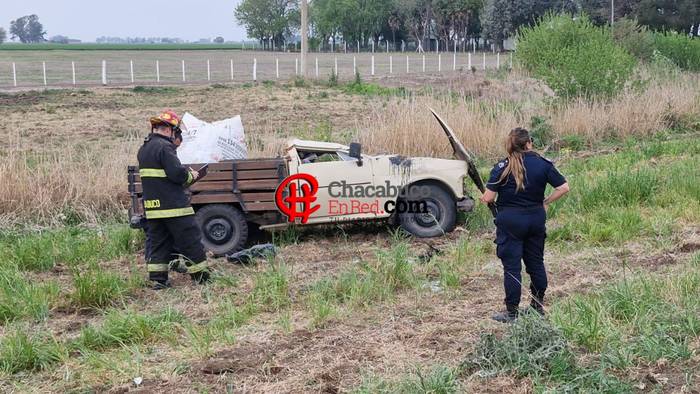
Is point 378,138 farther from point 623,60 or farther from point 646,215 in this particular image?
point 623,60

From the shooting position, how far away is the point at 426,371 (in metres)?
4.66

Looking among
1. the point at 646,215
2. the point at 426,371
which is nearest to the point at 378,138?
the point at 646,215

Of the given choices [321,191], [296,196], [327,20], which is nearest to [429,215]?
[321,191]

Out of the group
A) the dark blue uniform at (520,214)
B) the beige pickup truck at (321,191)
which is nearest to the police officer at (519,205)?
the dark blue uniform at (520,214)

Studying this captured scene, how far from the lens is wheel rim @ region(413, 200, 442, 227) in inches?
361

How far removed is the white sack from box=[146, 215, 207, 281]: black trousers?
5.17ft

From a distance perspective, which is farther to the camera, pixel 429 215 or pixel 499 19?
pixel 499 19

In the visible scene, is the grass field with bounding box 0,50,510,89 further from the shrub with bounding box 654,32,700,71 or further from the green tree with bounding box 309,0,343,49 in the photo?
the green tree with bounding box 309,0,343,49

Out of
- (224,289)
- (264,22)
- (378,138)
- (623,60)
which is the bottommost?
(224,289)

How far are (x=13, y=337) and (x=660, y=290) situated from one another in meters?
4.68

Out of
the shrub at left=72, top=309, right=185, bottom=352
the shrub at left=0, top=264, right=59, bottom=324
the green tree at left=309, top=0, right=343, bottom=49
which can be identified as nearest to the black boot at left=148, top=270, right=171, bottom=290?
the shrub at left=0, top=264, right=59, bottom=324

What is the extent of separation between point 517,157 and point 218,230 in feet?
14.3

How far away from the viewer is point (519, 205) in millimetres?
5734

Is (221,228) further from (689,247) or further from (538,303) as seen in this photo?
(689,247)
